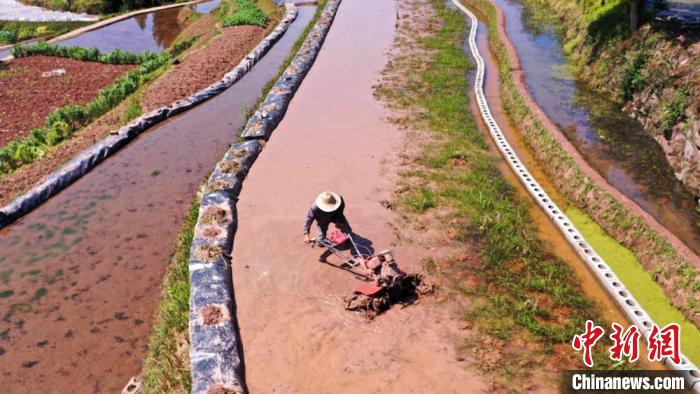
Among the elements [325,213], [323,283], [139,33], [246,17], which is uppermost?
[246,17]

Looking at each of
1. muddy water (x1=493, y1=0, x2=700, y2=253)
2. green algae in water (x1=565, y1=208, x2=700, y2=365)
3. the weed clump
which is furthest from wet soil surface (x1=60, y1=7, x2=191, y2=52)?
green algae in water (x1=565, y1=208, x2=700, y2=365)

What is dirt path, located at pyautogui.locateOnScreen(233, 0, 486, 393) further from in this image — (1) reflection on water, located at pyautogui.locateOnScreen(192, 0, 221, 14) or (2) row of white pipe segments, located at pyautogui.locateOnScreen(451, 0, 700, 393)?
(1) reflection on water, located at pyautogui.locateOnScreen(192, 0, 221, 14)

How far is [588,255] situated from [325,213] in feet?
17.1

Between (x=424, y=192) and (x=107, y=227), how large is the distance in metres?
7.58

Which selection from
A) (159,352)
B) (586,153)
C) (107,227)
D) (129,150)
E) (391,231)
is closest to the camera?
(159,352)

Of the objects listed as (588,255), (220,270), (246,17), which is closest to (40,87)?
(246,17)

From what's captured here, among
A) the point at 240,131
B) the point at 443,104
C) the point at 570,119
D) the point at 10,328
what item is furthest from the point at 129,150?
the point at 570,119

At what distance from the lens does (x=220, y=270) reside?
9.13m

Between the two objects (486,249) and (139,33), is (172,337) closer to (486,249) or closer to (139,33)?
(486,249)

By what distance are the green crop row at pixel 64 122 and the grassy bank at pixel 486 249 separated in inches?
436

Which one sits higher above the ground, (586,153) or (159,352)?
(586,153)

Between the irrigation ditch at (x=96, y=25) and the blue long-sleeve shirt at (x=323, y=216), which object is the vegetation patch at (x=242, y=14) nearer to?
the irrigation ditch at (x=96, y=25)

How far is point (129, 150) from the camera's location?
14.8m

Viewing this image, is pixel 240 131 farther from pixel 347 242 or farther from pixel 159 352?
pixel 159 352
